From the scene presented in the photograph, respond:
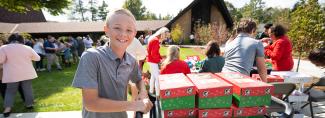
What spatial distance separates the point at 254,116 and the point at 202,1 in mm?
31241

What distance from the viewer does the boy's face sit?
1531mm

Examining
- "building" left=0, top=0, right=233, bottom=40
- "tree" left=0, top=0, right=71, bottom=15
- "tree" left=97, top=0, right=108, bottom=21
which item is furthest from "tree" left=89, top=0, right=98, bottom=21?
"tree" left=0, top=0, right=71, bottom=15

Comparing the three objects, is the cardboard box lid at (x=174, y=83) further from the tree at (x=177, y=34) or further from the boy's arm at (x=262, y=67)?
the tree at (x=177, y=34)

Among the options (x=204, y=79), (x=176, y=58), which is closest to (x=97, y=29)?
(x=176, y=58)

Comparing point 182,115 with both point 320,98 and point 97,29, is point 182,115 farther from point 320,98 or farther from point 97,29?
point 97,29

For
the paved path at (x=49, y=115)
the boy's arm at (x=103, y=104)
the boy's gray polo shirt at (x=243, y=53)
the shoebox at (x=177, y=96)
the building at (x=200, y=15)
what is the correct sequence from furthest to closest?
the building at (x=200, y=15)
the paved path at (x=49, y=115)
the boy's gray polo shirt at (x=243, y=53)
the shoebox at (x=177, y=96)
the boy's arm at (x=103, y=104)

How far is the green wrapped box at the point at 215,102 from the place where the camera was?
1771mm

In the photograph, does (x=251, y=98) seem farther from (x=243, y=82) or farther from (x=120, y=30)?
(x=120, y=30)

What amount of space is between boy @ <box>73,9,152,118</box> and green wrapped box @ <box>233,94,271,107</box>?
0.68m

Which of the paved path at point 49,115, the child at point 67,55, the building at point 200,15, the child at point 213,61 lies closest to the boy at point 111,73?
the child at point 213,61

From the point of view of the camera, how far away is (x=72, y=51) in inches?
546

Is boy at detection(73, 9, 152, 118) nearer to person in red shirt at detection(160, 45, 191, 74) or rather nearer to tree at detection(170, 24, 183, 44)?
person in red shirt at detection(160, 45, 191, 74)

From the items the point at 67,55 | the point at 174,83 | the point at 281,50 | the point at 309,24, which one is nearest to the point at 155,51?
the point at 281,50

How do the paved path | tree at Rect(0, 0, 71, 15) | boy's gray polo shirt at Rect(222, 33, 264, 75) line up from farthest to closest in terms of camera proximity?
tree at Rect(0, 0, 71, 15) → the paved path → boy's gray polo shirt at Rect(222, 33, 264, 75)
